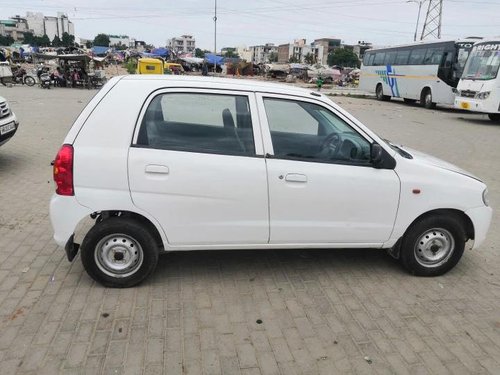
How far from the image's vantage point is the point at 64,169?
133 inches

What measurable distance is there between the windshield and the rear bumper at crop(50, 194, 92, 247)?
56.3ft

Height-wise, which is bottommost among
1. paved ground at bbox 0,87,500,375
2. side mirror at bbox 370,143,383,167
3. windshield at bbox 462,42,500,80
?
paved ground at bbox 0,87,500,375

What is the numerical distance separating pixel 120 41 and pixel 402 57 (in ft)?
452

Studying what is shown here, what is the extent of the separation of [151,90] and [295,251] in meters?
2.20

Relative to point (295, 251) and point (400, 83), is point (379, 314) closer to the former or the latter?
point (295, 251)

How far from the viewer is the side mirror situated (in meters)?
3.65

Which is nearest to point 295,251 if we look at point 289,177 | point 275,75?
point 289,177

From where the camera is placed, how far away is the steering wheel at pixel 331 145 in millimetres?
3771

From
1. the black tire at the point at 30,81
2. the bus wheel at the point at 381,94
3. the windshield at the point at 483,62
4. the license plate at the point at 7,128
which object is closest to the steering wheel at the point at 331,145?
the license plate at the point at 7,128

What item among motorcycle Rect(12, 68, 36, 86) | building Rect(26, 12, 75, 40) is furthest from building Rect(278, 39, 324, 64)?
motorcycle Rect(12, 68, 36, 86)

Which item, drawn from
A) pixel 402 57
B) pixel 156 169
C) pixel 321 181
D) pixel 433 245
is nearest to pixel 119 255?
pixel 156 169

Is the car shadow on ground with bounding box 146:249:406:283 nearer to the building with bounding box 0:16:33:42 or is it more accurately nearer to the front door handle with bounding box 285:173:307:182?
the front door handle with bounding box 285:173:307:182

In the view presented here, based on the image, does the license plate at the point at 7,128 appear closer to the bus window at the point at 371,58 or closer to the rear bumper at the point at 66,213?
the rear bumper at the point at 66,213

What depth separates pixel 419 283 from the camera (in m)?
4.00
